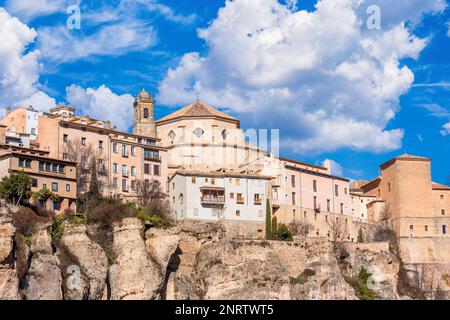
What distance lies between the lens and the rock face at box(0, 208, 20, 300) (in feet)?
181

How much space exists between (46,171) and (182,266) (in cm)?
1268

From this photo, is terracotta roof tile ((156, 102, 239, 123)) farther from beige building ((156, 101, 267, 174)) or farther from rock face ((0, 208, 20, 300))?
rock face ((0, 208, 20, 300))

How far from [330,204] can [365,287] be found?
1325cm

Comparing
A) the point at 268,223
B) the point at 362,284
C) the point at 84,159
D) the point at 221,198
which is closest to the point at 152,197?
the point at 221,198

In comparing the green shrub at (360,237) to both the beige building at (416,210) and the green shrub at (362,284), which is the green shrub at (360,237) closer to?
the beige building at (416,210)

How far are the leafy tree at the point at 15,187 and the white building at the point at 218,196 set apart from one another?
1631cm

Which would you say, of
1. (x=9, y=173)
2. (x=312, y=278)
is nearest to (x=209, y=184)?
(x=312, y=278)

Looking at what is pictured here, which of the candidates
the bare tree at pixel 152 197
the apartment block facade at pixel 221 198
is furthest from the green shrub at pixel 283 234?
the bare tree at pixel 152 197

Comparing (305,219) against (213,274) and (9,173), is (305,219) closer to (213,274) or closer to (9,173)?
(213,274)

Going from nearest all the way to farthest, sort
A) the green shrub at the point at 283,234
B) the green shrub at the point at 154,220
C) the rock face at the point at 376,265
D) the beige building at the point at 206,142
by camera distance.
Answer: the green shrub at the point at 154,220 < the rock face at the point at 376,265 < the green shrub at the point at 283,234 < the beige building at the point at 206,142

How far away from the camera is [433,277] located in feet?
278

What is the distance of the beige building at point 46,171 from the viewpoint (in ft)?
218

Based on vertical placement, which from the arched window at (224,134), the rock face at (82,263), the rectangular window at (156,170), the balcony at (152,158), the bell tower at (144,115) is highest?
the bell tower at (144,115)

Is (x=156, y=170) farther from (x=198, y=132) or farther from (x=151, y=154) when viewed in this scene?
(x=198, y=132)
